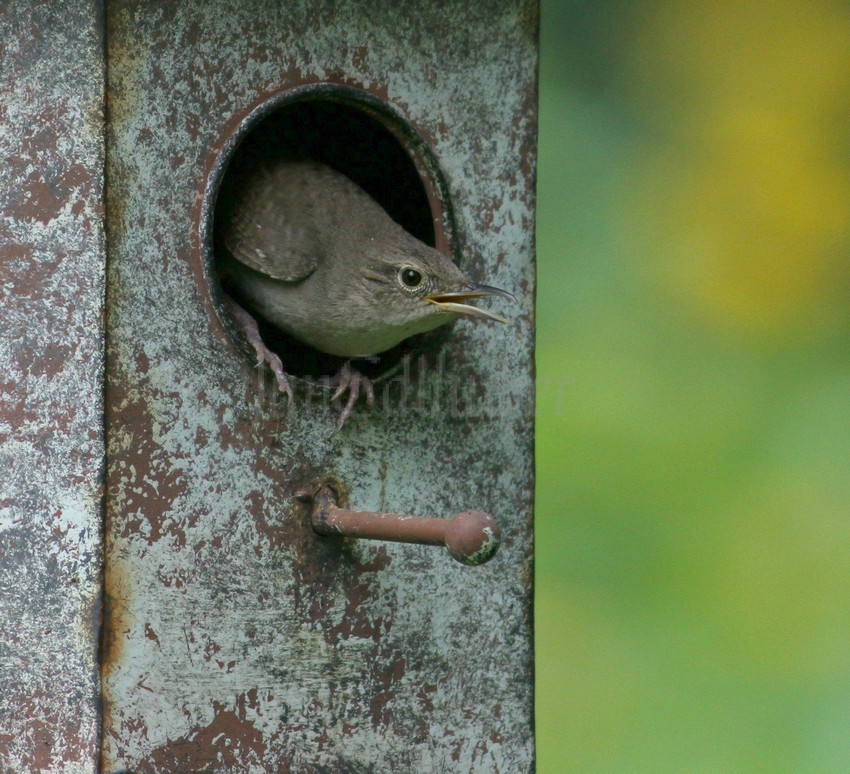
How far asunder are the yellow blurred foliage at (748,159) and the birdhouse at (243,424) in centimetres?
263

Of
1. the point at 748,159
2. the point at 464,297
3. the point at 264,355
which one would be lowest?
the point at 264,355

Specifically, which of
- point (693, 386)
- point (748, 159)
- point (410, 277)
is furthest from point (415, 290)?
point (748, 159)

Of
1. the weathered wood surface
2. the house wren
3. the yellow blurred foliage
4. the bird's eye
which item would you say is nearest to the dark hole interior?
the house wren

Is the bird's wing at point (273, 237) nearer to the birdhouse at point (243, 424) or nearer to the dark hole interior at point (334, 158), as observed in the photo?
the birdhouse at point (243, 424)

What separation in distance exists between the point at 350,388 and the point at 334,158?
2.74 ft

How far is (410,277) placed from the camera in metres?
3.10

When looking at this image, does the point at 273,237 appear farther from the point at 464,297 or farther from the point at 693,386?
the point at 693,386

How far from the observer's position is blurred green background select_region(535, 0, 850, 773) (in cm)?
531

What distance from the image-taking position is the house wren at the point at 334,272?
307 centimetres

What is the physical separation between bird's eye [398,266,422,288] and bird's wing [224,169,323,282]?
220 millimetres

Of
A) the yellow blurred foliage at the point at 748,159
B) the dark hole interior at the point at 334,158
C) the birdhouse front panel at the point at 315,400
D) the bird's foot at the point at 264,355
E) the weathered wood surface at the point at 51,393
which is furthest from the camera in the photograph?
the yellow blurred foliage at the point at 748,159

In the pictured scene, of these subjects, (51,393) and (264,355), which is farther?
(264,355)

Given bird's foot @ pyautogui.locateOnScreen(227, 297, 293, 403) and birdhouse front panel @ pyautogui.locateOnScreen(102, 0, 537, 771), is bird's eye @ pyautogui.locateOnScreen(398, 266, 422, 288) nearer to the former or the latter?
birdhouse front panel @ pyautogui.locateOnScreen(102, 0, 537, 771)

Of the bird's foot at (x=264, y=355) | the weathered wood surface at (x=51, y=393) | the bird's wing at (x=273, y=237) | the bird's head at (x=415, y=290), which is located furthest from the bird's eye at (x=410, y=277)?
the weathered wood surface at (x=51, y=393)
